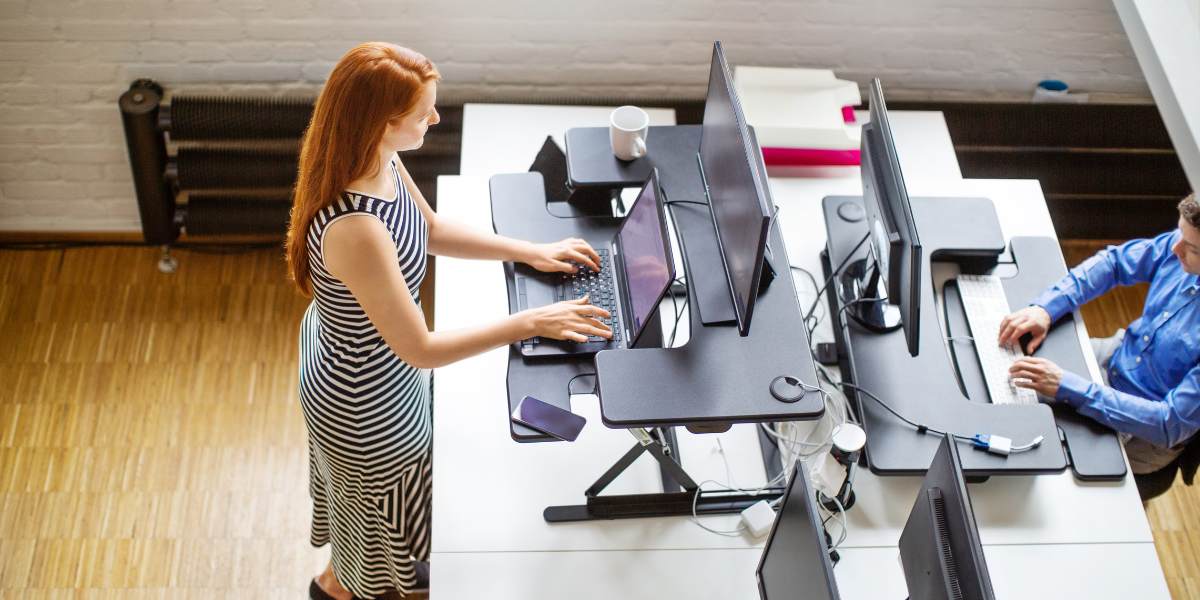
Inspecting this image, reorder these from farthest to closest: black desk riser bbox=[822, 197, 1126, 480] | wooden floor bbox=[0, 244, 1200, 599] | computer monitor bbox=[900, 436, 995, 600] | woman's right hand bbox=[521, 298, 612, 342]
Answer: wooden floor bbox=[0, 244, 1200, 599] → black desk riser bbox=[822, 197, 1126, 480] → woman's right hand bbox=[521, 298, 612, 342] → computer monitor bbox=[900, 436, 995, 600]

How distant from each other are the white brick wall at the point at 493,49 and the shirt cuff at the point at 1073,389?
1.30 m

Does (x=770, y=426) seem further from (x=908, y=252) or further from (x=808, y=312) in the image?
(x=908, y=252)

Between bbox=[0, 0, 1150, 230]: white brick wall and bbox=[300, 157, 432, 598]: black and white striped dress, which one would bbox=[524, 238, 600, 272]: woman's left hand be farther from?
Result: bbox=[0, 0, 1150, 230]: white brick wall

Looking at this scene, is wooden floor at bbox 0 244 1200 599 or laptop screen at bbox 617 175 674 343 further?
wooden floor at bbox 0 244 1200 599

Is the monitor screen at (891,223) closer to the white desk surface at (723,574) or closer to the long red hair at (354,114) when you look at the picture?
the white desk surface at (723,574)

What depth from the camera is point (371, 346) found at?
196 cm

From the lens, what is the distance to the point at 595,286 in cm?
214

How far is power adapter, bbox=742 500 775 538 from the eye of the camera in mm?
2006

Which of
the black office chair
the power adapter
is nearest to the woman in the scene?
the power adapter

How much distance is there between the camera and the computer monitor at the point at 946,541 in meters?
1.50

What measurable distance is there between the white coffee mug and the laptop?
210 mm

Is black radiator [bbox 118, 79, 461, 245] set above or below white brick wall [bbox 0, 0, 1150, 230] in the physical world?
below

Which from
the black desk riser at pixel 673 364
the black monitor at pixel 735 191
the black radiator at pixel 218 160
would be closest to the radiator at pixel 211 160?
the black radiator at pixel 218 160

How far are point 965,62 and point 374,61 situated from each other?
6.92 ft
